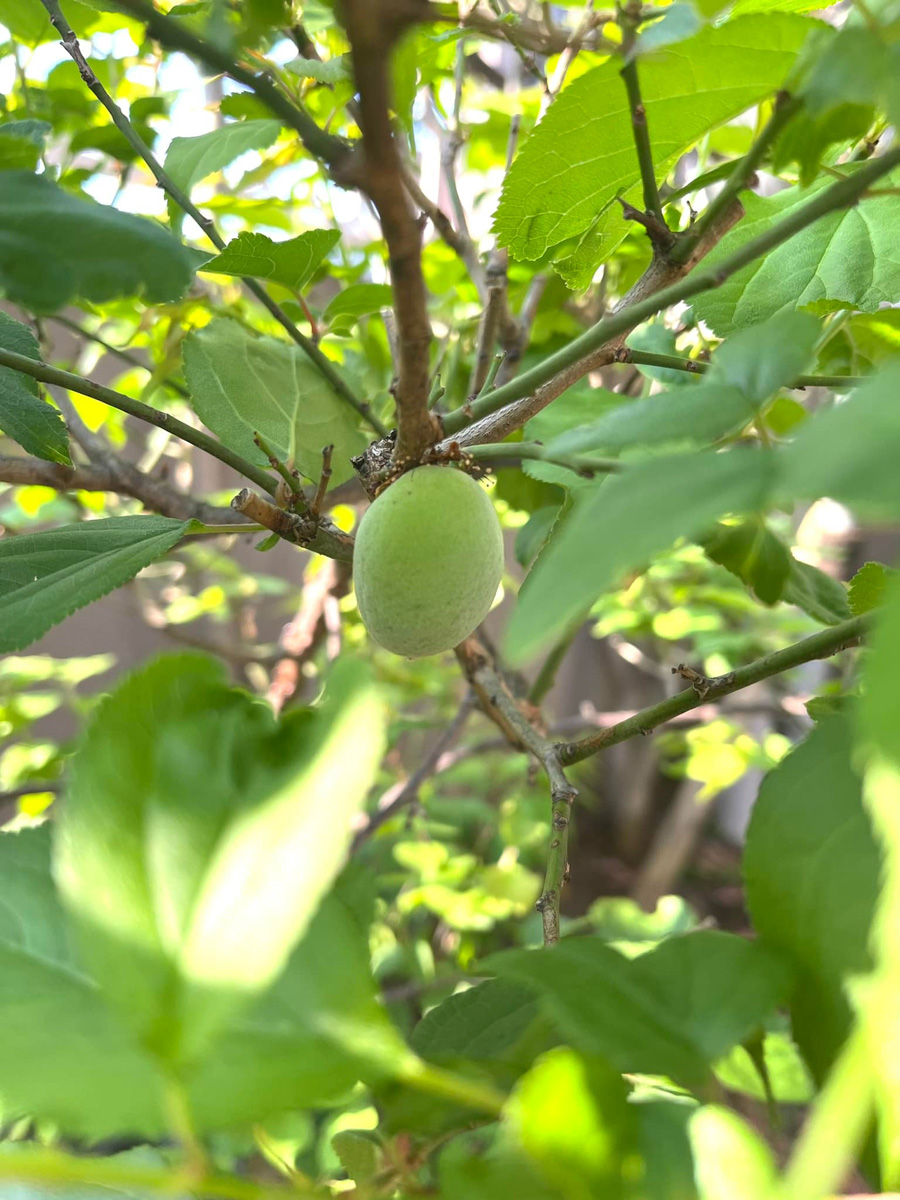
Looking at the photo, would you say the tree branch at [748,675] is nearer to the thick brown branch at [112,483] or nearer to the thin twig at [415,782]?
the thick brown branch at [112,483]

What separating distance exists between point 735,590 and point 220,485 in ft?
3.53

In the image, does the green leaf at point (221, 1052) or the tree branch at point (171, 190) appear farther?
the tree branch at point (171, 190)

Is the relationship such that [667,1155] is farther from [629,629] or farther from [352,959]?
Answer: [629,629]

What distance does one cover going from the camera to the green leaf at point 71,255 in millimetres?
245

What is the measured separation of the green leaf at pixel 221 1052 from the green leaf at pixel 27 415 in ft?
0.85

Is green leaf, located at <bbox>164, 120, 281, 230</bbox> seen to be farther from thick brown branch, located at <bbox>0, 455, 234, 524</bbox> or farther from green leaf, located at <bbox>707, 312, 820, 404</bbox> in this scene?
green leaf, located at <bbox>707, 312, 820, 404</bbox>

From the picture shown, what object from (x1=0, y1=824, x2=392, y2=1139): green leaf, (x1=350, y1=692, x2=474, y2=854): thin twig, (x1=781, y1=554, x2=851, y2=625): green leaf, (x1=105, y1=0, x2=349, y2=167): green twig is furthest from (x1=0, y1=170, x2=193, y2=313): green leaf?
(x1=350, y1=692, x2=474, y2=854): thin twig

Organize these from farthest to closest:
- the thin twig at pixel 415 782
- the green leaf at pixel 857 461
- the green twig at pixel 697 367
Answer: the thin twig at pixel 415 782
the green twig at pixel 697 367
the green leaf at pixel 857 461

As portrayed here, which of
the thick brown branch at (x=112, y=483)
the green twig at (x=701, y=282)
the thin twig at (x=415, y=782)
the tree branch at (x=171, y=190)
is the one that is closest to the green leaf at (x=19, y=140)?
the tree branch at (x=171, y=190)

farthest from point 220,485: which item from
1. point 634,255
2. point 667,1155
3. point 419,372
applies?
point 667,1155

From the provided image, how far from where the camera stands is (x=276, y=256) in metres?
0.40

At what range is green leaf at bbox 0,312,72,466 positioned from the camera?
381mm

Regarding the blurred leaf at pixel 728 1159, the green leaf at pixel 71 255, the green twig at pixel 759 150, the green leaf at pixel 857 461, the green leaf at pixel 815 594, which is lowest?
the green leaf at pixel 815 594

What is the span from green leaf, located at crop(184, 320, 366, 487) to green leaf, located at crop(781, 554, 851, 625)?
24cm
